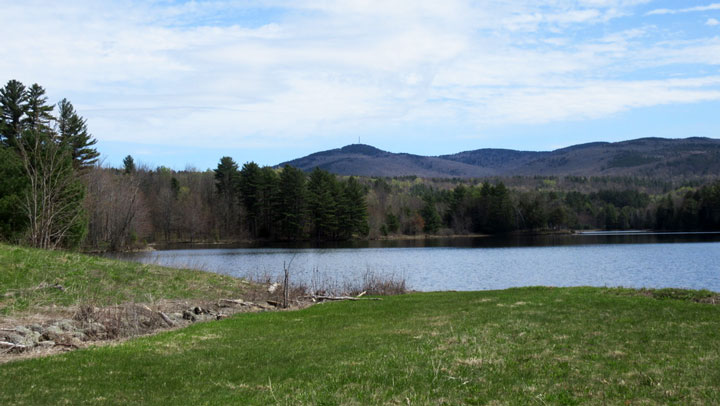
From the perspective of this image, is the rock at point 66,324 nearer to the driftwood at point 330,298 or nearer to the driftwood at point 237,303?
the driftwood at point 237,303

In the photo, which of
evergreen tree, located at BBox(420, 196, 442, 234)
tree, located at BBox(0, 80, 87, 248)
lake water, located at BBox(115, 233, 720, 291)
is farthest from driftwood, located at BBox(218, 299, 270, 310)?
evergreen tree, located at BBox(420, 196, 442, 234)

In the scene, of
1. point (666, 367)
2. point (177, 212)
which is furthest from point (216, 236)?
point (666, 367)

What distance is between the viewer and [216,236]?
10125 cm

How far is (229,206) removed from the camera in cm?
10625

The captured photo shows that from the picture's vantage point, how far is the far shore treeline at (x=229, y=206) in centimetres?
3888

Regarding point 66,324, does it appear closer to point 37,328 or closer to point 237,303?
point 37,328

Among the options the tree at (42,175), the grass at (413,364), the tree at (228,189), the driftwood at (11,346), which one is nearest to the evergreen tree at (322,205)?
the tree at (228,189)

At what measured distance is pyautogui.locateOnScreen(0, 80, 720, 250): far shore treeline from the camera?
3888 centimetres

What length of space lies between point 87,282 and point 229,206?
8592 centimetres

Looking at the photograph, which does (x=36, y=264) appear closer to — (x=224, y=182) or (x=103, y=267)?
(x=103, y=267)

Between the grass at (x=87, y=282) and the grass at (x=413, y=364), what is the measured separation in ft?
20.3

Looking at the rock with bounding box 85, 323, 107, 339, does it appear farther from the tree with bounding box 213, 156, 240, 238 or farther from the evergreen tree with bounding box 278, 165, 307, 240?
the tree with bounding box 213, 156, 240, 238

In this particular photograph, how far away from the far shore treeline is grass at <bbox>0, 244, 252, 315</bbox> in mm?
7674

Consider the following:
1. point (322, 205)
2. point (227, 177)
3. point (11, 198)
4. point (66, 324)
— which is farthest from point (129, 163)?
point (66, 324)
